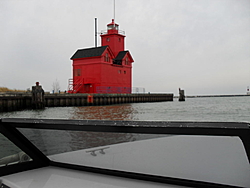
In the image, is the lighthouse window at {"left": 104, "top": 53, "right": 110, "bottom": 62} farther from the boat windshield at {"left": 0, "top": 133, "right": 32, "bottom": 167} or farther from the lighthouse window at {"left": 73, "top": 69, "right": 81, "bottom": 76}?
the boat windshield at {"left": 0, "top": 133, "right": 32, "bottom": 167}

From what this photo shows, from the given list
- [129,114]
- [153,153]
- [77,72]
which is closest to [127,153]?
[153,153]

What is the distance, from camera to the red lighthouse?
1262 inches

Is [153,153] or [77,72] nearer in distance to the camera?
[153,153]

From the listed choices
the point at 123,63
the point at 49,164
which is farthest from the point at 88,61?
the point at 49,164

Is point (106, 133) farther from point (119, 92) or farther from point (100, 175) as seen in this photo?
point (119, 92)

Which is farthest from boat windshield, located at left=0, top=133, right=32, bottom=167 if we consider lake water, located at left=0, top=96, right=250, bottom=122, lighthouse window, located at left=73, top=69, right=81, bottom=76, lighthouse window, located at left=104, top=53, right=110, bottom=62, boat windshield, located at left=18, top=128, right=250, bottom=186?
lighthouse window, located at left=73, top=69, right=81, bottom=76

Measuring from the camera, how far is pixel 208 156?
1.61m

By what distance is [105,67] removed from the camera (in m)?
32.4

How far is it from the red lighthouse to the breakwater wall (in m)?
1.79

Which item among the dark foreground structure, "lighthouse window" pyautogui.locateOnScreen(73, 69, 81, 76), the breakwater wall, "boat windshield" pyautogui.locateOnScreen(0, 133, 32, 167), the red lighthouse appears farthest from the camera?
"lighthouse window" pyautogui.locateOnScreen(73, 69, 81, 76)

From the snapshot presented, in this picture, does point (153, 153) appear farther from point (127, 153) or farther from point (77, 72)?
point (77, 72)

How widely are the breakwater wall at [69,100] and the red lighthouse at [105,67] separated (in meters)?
1.79

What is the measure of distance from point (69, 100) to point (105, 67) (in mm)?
8857

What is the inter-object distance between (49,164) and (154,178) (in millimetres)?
1089
